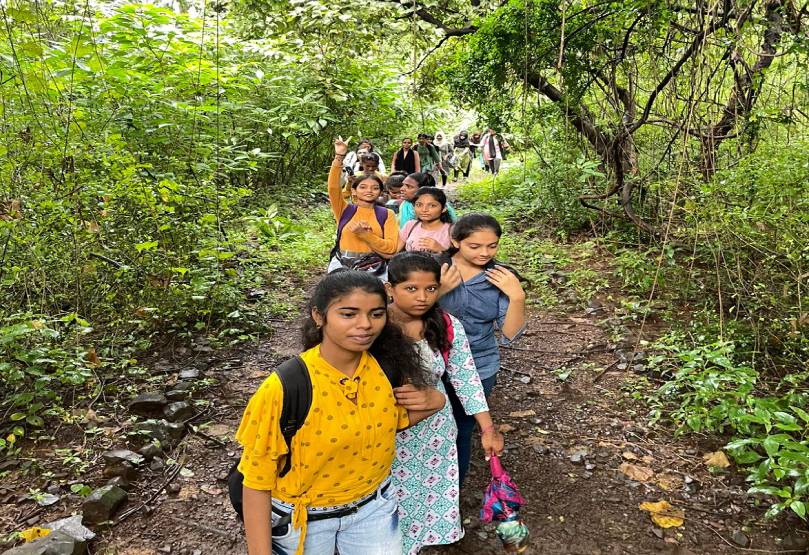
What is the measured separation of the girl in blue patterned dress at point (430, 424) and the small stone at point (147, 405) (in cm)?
206

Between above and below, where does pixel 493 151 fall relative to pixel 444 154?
above

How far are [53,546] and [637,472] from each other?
3071 millimetres

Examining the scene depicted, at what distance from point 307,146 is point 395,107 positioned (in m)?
2.77

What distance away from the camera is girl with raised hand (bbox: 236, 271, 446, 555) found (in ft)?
4.99

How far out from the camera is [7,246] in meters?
3.48

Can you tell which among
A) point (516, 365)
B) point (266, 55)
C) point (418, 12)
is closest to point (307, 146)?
point (266, 55)

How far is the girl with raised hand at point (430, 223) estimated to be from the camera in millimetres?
3812

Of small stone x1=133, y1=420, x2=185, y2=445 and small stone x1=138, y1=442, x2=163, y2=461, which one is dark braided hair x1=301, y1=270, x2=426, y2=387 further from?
small stone x1=133, y1=420, x2=185, y2=445

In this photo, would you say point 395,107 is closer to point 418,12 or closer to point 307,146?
point 307,146

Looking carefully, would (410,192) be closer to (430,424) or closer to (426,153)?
(430,424)

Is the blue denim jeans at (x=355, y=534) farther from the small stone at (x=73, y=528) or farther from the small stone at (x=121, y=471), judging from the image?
the small stone at (x=121, y=471)

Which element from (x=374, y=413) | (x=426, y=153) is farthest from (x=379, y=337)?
(x=426, y=153)

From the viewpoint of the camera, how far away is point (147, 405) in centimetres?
348

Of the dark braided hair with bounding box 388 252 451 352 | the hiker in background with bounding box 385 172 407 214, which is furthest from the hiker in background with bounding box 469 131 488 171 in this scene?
the dark braided hair with bounding box 388 252 451 352
